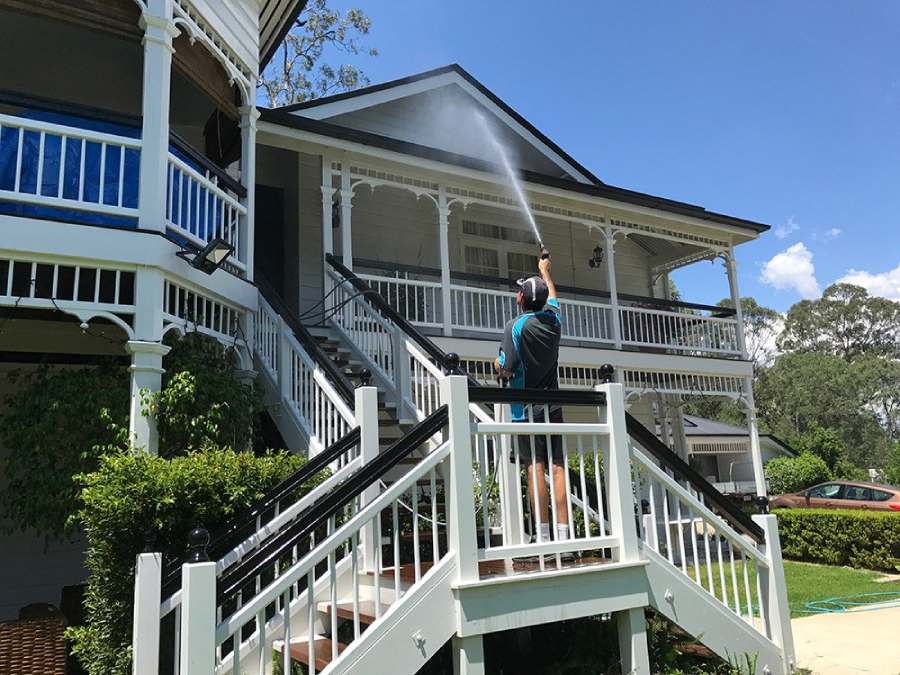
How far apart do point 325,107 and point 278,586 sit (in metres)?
9.97

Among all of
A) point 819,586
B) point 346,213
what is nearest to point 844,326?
point 819,586

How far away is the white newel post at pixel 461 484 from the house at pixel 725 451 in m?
23.1

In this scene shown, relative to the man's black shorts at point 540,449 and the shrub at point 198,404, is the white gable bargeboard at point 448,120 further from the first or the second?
the man's black shorts at point 540,449

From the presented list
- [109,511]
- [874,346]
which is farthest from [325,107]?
[874,346]

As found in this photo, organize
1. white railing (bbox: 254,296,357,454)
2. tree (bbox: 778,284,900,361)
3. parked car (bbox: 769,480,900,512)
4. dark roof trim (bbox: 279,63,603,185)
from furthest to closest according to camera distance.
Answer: tree (bbox: 778,284,900,361) → parked car (bbox: 769,480,900,512) → dark roof trim (bbox: 279,63,603,185) → white railing (bbox: 254,296,357,454)

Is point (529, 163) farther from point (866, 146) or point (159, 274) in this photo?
point (866, 146)

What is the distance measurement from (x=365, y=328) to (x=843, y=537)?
31.5 feet

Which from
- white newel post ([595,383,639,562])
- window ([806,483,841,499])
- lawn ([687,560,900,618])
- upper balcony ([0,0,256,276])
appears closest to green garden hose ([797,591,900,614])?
lawn ([687,560,900,618])

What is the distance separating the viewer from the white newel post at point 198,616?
124 inches

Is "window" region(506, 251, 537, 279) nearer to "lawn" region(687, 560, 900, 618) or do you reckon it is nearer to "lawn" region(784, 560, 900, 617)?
"lawn" region(687, 560, 900, 618)

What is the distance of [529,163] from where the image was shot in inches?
587

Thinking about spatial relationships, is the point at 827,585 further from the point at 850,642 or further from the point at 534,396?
the point at 534,396

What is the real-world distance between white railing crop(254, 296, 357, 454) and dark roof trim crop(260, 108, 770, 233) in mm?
2966

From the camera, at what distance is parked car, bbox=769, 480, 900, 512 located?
1809cm
